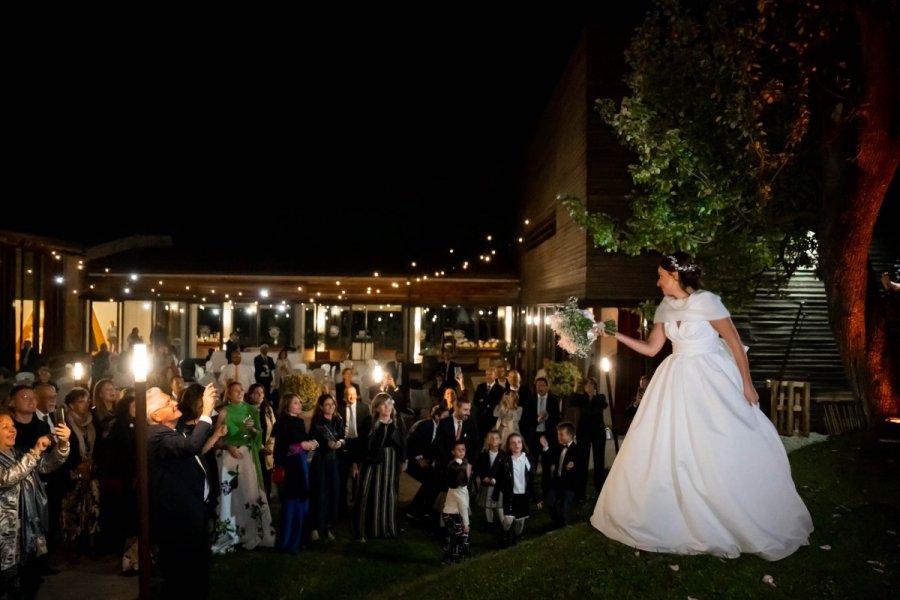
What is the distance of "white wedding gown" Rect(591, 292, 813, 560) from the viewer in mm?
4445

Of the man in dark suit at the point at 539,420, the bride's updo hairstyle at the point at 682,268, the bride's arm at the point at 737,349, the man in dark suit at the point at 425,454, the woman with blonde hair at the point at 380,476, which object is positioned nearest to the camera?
the bride's arm at the point at 737,349

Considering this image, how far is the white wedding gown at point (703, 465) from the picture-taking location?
14.6ft

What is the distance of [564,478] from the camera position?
8.22 m

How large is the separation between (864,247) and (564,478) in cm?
440

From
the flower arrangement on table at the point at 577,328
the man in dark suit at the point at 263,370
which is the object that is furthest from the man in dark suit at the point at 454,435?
the man in dark suit at the point at 263,370

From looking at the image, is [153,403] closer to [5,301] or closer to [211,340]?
[5,301]

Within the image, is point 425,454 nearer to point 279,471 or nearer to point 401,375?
point 279,471

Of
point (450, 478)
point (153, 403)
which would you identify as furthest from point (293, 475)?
point (153, 403)

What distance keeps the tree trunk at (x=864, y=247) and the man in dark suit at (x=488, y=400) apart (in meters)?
4.98

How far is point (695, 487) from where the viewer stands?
175 inches

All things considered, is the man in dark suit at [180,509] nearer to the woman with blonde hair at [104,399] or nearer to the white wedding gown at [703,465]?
the white wedding gown at [703,465]

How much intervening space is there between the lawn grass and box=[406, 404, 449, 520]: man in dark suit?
398 mm

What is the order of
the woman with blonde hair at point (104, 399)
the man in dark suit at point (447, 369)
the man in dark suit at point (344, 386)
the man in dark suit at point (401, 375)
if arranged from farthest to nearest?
the man in dark suit at point (401, 375), the man in dark suit at point (447, 369), the man in dark suit at point (344, 386), the woman with blonde hair at point (104, 399)

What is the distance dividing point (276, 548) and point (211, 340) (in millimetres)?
21328
